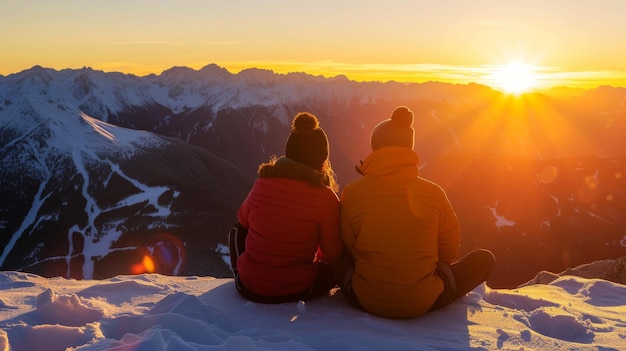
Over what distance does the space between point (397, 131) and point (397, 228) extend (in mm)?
1124

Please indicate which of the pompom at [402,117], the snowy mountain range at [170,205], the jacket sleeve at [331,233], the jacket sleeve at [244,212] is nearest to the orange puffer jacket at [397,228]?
the jacket sleeve at [331,233]

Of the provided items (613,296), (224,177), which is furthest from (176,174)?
(613,296)

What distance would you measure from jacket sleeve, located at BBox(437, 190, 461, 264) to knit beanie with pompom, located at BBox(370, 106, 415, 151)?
2.75ft

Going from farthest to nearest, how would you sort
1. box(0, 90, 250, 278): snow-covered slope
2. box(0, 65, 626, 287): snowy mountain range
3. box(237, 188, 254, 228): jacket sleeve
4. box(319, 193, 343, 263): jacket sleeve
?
box(0, 65, 626, 287): snowy mountain range, box(0, 90, 250, 278): snow-covered slope, box(237, 188, 254, 228): jacket sleeve, box(319, 193, 343, 263): jacket sleeve

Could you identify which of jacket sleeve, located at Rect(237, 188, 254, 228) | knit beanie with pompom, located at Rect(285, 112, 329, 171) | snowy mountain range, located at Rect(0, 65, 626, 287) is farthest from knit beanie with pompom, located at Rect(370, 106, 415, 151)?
snowy mountain range, located at Rect(0, 65, 626, 287)

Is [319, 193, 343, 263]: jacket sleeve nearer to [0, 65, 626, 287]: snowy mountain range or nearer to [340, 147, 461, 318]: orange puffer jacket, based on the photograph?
[340, 147, 461, 318]: orange puffer jacket

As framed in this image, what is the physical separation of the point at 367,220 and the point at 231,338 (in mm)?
2009

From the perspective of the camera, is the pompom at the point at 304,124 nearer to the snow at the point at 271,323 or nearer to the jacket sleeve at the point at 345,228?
the jacket sleeve at the point at 345,228

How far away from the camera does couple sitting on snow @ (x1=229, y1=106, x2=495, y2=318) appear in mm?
5816

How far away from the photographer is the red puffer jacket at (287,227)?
19.9 feet

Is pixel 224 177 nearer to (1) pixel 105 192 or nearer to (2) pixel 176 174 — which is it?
(2) pixel 176 174

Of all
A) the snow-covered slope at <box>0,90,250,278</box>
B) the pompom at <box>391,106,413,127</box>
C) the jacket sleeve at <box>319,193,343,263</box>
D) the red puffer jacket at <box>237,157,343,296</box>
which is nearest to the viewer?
the pompom at <box>391,106,413,127</box>

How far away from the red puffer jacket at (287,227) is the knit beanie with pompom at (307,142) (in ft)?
0.65

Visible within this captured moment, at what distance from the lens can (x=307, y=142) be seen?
6230 mm
